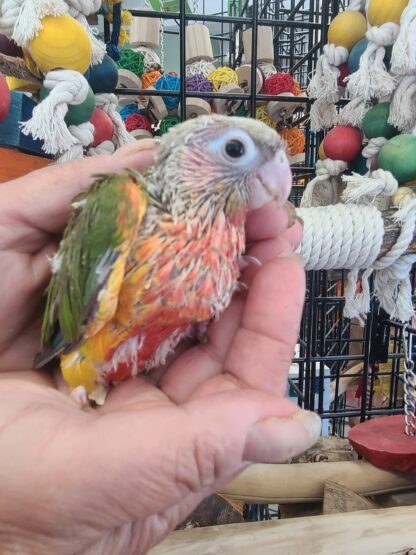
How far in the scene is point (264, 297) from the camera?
0.46 m

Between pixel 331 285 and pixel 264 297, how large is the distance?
1.32 metres

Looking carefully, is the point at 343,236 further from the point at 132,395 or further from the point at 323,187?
the point at 132,395

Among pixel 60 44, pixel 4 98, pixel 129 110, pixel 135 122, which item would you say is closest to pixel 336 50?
pixel 60 44

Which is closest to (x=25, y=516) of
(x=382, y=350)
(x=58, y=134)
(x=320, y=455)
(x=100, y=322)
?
(x=100, y=322)

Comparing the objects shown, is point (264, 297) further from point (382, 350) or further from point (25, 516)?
point (382, 350)

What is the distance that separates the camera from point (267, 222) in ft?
1.64

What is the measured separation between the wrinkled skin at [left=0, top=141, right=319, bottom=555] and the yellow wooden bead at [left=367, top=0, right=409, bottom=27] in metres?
0.48

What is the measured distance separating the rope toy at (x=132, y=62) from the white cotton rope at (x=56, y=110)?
2.34 feet

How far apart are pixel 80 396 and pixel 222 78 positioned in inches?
46.2

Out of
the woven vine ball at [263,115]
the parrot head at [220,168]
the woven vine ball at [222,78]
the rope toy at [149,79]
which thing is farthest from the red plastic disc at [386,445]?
the rope toy at [149,79]

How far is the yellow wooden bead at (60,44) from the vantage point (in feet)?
2.19

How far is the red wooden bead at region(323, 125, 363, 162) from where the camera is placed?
884mm

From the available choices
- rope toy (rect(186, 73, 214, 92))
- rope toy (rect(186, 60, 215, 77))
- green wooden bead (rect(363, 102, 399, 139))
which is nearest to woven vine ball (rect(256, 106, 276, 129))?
rope toy (rect(186, 73, 214, 92))

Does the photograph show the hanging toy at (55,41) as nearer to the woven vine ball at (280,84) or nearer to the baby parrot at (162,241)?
the baby parrot at (162,241)
